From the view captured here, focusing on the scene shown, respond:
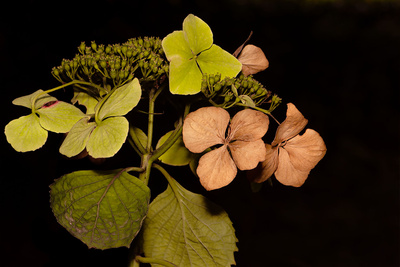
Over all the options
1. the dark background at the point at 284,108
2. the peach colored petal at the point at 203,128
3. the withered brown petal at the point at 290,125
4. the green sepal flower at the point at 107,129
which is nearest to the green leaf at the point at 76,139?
the green sepal flower at the point at 107,129

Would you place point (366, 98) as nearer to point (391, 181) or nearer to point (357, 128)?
point (357, 128)

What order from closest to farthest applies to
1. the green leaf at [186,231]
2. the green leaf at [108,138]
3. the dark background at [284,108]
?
the green leaf at [108,138] < the green leaf at [186,231] < the dark background at [284,108]

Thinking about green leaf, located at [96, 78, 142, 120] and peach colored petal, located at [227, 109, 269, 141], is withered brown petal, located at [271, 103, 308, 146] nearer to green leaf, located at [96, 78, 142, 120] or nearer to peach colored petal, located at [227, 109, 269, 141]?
peach colored petal, located at [227, 109, 269, 141]

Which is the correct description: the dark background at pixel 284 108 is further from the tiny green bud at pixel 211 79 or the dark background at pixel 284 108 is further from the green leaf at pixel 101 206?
the tiny green bud at pixel 211 79

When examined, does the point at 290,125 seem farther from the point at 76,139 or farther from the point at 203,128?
the point at 76,139

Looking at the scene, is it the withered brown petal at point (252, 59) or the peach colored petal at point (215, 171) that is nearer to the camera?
the peach colored petal at point (215, 171)

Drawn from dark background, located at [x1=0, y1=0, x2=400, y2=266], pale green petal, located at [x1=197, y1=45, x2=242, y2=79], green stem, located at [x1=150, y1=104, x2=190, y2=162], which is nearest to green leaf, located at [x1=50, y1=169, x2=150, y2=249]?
green stem, located at [x1=150, y1=104, x2=190, y2=162]

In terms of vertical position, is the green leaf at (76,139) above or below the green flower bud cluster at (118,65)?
below

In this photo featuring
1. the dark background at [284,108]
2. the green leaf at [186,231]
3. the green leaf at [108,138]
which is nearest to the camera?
the green leaf at [108,138]
